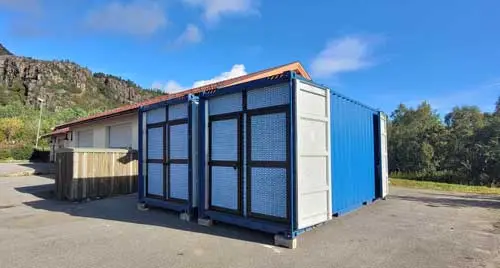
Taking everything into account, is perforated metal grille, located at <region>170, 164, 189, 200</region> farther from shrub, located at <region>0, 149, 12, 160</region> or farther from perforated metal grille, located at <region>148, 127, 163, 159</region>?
shrub, located at <region>0, 149, 12, 160</region>

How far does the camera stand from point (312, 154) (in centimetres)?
616

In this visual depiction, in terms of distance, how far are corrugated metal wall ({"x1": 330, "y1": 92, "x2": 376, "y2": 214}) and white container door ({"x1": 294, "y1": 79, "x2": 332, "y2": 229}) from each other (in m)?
0.71

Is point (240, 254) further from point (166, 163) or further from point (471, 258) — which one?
point (166, 163)

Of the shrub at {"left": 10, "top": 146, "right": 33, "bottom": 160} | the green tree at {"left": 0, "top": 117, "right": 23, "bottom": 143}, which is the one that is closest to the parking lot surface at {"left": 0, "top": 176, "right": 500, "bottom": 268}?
the shrub at {"left": 10, "top": 146, "right": 33, "bottom": 160}

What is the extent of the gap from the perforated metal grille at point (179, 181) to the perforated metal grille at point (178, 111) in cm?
114

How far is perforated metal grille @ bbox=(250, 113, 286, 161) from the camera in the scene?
5938mm

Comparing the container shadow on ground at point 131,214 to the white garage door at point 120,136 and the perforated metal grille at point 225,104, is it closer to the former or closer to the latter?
the perforated metal grille at point 225,104

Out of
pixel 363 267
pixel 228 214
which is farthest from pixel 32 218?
pixel 363 267

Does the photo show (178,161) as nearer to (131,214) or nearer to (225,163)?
(225,163)

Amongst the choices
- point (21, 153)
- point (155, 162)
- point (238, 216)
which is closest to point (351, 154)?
point (238, 216)

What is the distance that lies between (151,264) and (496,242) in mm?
5642

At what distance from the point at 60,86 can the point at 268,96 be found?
9043 cm

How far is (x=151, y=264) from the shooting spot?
4.76 metres

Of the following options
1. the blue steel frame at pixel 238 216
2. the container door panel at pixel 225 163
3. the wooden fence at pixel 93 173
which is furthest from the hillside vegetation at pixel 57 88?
the container door panel at pixel 225 163
